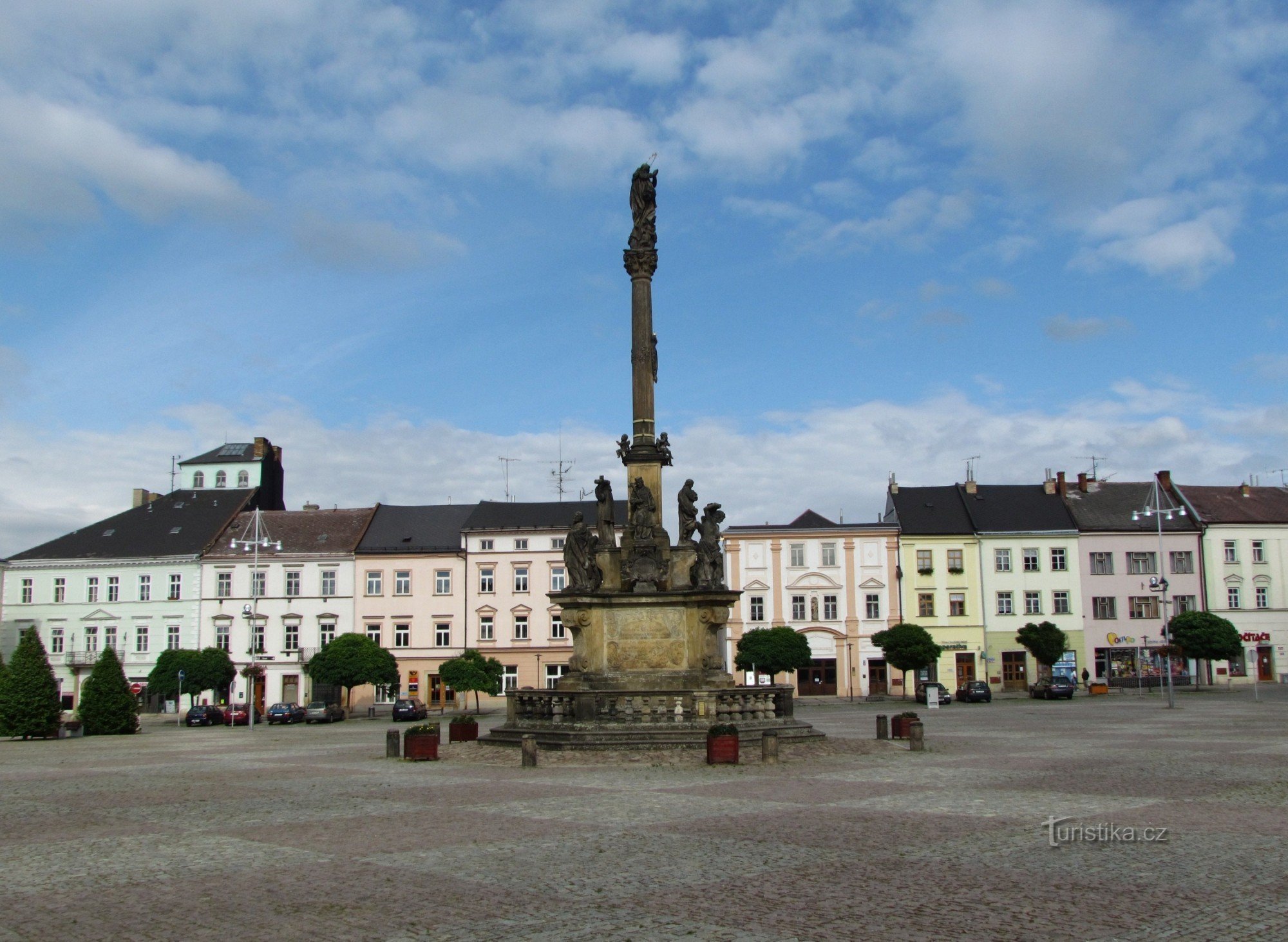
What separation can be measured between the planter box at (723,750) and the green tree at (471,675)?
3262 centimetres

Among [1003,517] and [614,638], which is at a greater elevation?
[1003,517]

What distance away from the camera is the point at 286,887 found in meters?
9.78

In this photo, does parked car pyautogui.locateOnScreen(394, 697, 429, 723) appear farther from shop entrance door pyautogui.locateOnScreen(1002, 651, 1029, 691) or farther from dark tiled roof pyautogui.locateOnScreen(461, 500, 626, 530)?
shop entrance door pyautogui.locateOnScreen(1002, 651, 1029, 691)

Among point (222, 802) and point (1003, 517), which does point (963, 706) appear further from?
point (222, 802)

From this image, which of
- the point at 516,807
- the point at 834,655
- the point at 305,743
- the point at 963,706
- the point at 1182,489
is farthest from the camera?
the point at 1182,489

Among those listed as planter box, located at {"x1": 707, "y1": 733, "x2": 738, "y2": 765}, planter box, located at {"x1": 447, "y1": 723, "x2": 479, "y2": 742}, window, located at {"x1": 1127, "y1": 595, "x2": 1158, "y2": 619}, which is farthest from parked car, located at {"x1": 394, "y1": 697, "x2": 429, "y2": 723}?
window, located at {"x1": 1127, "y1": 595, "x2": 1158, "y2": 619}

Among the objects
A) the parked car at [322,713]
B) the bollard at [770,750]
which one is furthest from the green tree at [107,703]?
the bollard at [770,750]

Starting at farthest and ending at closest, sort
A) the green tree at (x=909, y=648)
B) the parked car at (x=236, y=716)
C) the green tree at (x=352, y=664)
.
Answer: the green tree at (x=909, y=648) < the green tree at (x=352, y=664) < the parked car at (x=236, y=716)

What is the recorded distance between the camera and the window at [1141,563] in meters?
66.7

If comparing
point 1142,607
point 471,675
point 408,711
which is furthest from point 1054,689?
point 408,711

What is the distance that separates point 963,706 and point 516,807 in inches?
1519

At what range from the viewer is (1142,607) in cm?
6606

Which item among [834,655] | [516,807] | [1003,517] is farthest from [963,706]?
[516,807]

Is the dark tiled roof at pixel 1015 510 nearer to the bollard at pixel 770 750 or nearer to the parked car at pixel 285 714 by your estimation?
the parked car at pixel 285 714
